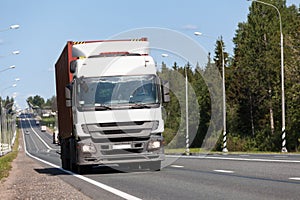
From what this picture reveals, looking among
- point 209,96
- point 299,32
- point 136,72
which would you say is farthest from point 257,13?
point 136,72

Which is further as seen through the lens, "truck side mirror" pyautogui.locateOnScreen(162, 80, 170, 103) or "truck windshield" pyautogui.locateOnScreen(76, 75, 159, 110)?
"truck side mirror" pyautogui.locateOnScreen(162, 80, 170, 103)

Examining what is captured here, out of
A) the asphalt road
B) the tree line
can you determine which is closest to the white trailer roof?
the asphalt road

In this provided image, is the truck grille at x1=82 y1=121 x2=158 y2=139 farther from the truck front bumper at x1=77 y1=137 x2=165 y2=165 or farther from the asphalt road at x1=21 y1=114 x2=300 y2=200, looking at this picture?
the asphalt road at x1=21 y1=114 x2=300 y2=200

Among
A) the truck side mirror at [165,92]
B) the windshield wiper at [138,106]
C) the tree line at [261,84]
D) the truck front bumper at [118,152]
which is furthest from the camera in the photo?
the tree line at [261,84]

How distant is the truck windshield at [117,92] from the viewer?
18.4m

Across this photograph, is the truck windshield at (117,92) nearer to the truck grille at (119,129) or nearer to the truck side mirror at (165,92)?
the truck side mirror at (165,92)

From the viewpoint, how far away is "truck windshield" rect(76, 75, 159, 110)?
18438 millimetres

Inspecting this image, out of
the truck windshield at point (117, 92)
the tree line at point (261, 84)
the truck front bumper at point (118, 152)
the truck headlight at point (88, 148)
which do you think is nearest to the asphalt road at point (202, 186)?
the truck front bumper at point (118, 152)

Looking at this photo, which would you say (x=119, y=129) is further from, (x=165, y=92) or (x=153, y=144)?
(x=165, y=92)

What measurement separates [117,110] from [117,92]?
1.79ft

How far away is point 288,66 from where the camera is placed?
59594mm

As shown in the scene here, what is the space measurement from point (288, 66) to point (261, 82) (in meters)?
19.3

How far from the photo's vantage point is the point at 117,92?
1855 cm

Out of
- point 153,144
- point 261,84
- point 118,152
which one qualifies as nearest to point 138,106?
point 153,144
